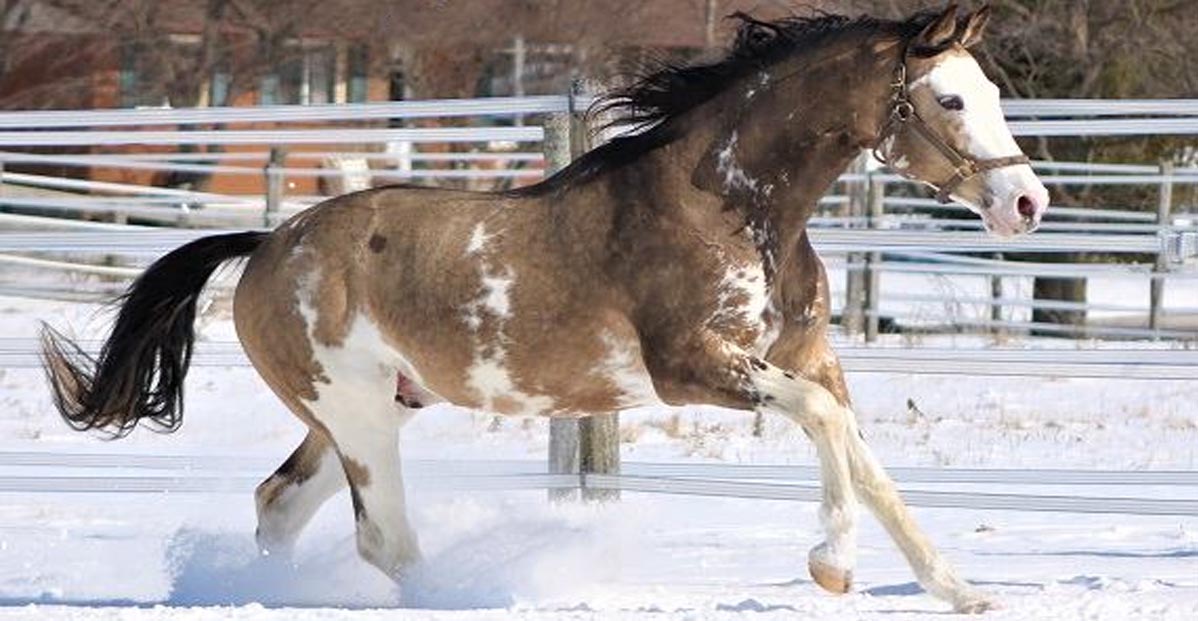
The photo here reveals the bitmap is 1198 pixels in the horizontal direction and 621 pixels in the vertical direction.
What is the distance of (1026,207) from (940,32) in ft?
1.67

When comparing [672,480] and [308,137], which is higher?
[308,137]

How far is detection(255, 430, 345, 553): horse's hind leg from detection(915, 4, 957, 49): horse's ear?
2.13 meters

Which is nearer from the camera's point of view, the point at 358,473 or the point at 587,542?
the point at 358,473

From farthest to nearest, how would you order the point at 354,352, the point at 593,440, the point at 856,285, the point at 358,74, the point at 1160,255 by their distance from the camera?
1. the point at 358,74
2. the point at 856,285
3. the point at 1160,255
4. the point at 593,440
5. the point at 354,352

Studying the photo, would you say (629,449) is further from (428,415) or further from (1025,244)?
(1025,244)

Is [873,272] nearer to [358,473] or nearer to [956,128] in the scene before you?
[358,473]

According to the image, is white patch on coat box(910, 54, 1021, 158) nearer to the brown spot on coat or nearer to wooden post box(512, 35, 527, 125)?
the brown spot on coat

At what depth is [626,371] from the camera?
650 cm

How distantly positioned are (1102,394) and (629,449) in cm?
322

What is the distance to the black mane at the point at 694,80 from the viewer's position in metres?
6.60

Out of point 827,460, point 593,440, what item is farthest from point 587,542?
point 827,460

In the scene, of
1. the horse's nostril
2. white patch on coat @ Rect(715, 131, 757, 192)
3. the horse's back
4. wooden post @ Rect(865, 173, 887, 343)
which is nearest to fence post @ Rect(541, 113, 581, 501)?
the horse's back

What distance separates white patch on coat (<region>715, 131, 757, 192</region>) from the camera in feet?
21.2

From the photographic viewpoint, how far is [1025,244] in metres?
8.68
